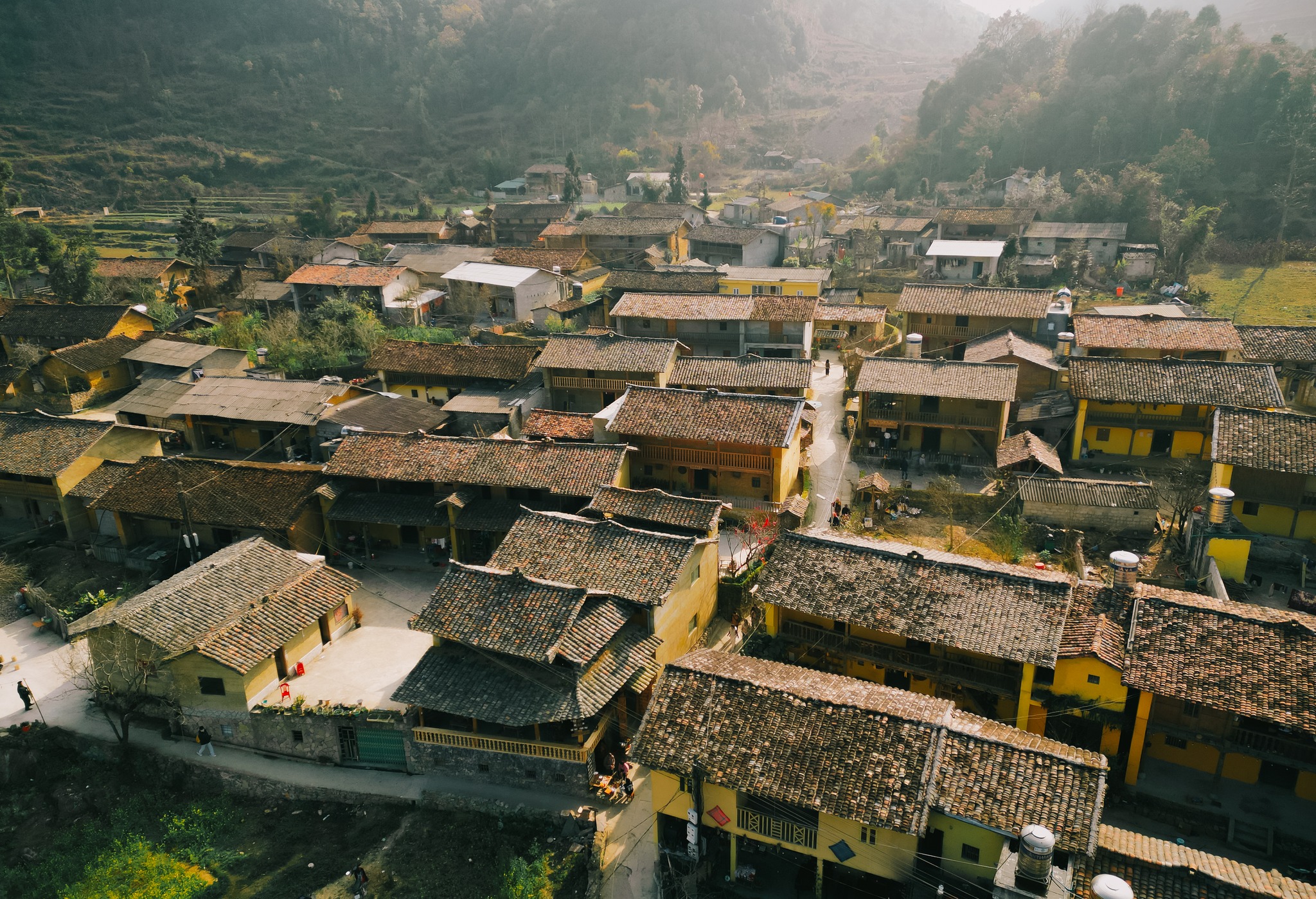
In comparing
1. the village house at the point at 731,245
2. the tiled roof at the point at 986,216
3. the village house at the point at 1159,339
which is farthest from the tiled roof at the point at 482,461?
the tiled roof at the point at 986,216

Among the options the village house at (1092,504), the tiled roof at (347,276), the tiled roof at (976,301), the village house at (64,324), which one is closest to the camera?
the village house at (1092,504)

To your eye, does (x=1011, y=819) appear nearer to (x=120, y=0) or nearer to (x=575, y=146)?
(x=575, y=146)

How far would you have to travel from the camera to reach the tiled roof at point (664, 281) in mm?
57844

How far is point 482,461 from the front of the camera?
33.4m

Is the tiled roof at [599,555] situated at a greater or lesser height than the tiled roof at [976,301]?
lesser

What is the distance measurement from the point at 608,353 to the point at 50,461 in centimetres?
2600

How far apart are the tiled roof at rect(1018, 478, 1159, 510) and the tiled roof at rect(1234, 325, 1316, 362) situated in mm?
14800

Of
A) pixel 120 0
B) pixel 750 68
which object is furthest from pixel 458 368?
pixel 120 0

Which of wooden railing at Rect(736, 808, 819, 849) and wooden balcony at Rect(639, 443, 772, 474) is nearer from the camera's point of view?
wooden railing at Rect(736, 808, 819, 849)

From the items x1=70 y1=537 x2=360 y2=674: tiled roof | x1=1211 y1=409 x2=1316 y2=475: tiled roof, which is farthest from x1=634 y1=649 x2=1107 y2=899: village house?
x1=1211 y1=409 x2=1316 y2=475: tiled roof

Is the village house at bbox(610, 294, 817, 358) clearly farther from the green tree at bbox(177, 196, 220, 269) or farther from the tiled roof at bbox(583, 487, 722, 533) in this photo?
the green tree at bbox(177, 196, 220, 269)

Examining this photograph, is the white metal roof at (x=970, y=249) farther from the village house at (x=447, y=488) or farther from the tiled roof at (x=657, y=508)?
the tiled roof at (x=657, y=508)

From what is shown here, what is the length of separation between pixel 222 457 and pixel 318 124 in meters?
107

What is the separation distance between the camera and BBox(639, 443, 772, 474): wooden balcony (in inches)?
1356
